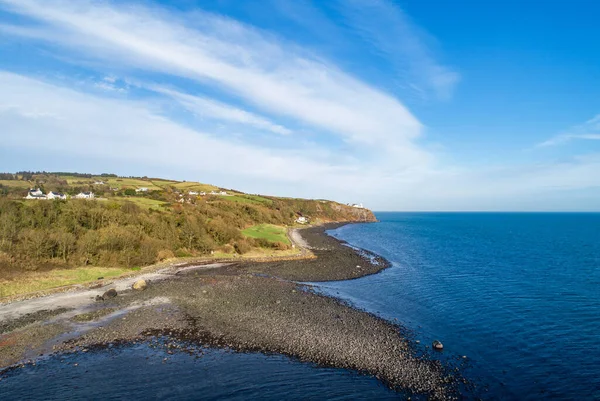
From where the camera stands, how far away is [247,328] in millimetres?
26938

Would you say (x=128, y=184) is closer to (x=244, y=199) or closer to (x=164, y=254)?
(x=244, y=199)

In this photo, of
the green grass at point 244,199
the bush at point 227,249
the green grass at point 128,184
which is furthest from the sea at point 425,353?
the green grass at point 128,184

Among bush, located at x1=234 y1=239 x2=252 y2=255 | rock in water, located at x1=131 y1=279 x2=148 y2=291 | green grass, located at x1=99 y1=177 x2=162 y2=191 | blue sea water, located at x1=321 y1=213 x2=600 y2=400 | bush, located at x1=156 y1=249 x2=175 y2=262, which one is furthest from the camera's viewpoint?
green grass, located at x1=99 y1=177 x2=162 y2=191

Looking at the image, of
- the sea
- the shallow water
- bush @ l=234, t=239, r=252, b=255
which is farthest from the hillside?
the sea

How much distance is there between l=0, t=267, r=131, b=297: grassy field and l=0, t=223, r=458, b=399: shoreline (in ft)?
25.8

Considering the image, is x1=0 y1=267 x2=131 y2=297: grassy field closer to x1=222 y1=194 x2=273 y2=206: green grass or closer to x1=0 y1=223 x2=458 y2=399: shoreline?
x1=0 y1=223 x2=458 y2=399: shoreline

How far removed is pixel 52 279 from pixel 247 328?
2616 centimetres

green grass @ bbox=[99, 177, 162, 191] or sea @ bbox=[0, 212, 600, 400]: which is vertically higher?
green grass @ bbox=[99, 177, 162, 191]

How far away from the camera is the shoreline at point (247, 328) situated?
2123 centimetres

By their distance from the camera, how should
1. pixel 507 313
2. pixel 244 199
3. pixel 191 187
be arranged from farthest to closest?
pixel 191 187
pixel 244 199
pixel 507 313

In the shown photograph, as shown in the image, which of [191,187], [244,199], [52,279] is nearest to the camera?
[52,279]

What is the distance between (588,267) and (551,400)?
5085cm

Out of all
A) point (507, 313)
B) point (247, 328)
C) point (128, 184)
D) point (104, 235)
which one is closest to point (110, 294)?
point (104, 235)

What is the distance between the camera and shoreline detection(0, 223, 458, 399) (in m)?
21.2
